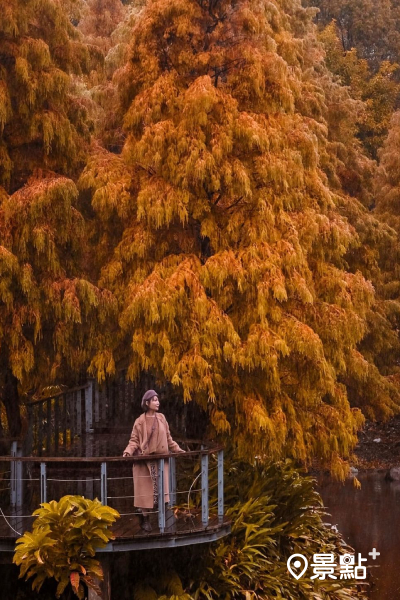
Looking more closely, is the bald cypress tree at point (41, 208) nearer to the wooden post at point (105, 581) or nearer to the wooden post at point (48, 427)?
the wooden post at point (48, 427)

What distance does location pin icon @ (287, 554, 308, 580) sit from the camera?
13.2 m

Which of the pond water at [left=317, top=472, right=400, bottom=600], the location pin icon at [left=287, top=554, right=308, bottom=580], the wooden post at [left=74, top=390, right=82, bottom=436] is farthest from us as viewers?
the pond water at [left=317, top=472, right=400, bottom=600]

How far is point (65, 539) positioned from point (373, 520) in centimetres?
1067

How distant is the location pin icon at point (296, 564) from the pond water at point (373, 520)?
4.18 ft

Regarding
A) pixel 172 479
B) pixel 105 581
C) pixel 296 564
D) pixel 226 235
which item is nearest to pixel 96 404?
pixel 226 235

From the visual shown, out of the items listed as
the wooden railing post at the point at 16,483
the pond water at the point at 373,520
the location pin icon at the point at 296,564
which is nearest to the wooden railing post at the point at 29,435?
the wooden railing post at the point at 16,483

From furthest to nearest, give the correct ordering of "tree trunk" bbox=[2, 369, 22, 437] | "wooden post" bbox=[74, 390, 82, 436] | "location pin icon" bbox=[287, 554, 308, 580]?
1. "wooden post" bbox=[74, 390, 82, 436]
2. "tree trunk" bbox=[2, 369, 22, 437]
3. "location pin icon" bbox=[287, 554, 308, 580]

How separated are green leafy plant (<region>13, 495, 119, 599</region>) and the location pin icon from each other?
4059 millimetres

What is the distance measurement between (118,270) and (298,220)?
9.08 ft

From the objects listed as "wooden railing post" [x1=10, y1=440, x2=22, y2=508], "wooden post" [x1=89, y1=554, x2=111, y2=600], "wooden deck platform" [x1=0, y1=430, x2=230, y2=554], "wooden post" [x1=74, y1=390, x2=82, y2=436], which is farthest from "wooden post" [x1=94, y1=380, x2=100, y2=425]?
"wooden post" [x1=89, y1=554, x2=111, y2=600]

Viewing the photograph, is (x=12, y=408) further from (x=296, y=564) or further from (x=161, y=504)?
(x=296, y=564)

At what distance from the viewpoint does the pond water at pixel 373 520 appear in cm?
1512

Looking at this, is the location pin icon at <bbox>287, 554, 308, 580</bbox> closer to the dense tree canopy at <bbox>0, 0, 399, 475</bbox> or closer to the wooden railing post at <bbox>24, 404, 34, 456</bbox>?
the dense tree canopy at <bbox>0, 0, 399, 475</bbox>

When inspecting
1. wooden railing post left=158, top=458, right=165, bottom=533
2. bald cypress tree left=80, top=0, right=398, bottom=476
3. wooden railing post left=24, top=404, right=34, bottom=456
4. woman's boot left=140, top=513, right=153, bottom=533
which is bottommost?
woman's boot left=140, top=513, right=153, bottom=533
